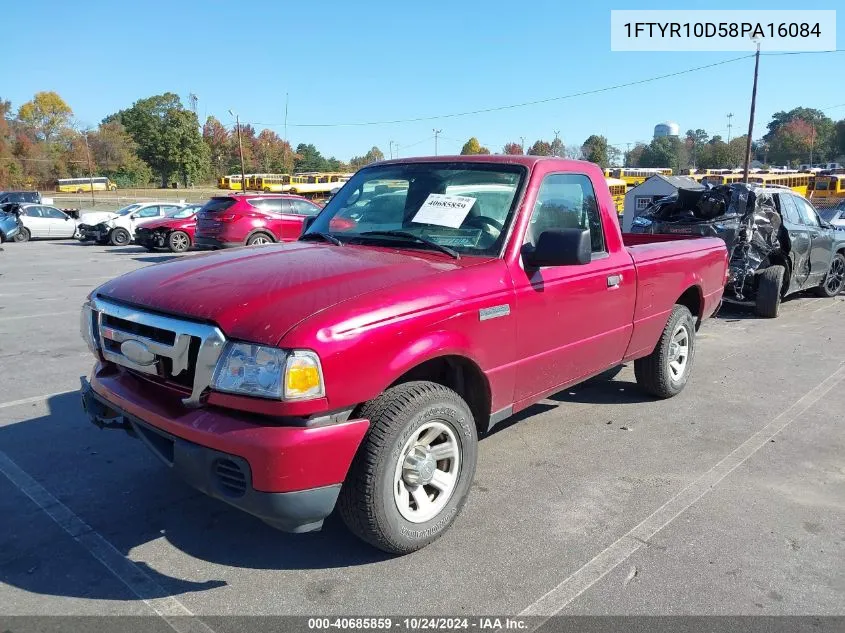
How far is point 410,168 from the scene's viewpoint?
4.38m

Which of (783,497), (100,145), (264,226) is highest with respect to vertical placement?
(100,145)

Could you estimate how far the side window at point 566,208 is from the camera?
394cm

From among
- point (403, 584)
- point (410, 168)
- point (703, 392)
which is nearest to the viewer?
point (403, 584)

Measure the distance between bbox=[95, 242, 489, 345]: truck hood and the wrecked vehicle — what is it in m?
6.69

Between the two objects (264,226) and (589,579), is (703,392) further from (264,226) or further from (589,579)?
(264,226)

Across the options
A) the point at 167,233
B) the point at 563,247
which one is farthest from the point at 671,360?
the point at 167,233

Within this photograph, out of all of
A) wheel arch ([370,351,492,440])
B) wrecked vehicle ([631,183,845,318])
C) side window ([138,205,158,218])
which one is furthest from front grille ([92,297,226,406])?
side window ([138,205,158,218])

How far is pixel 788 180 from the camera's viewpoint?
39.8 meters

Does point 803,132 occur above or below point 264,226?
above

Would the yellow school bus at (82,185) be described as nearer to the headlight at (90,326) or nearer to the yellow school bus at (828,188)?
the yellow school bus at (828,188)

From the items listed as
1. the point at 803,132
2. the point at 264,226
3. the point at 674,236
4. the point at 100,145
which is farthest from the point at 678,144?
the point at 674,236

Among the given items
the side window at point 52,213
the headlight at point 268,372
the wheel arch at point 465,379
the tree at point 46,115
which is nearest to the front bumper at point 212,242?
the side window at point 52,213

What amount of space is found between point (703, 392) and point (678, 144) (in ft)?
→ 362

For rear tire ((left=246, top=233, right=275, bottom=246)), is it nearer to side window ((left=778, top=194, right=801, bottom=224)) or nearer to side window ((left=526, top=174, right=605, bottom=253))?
side window ((left=778, top=194, right=801, bottom=224))
